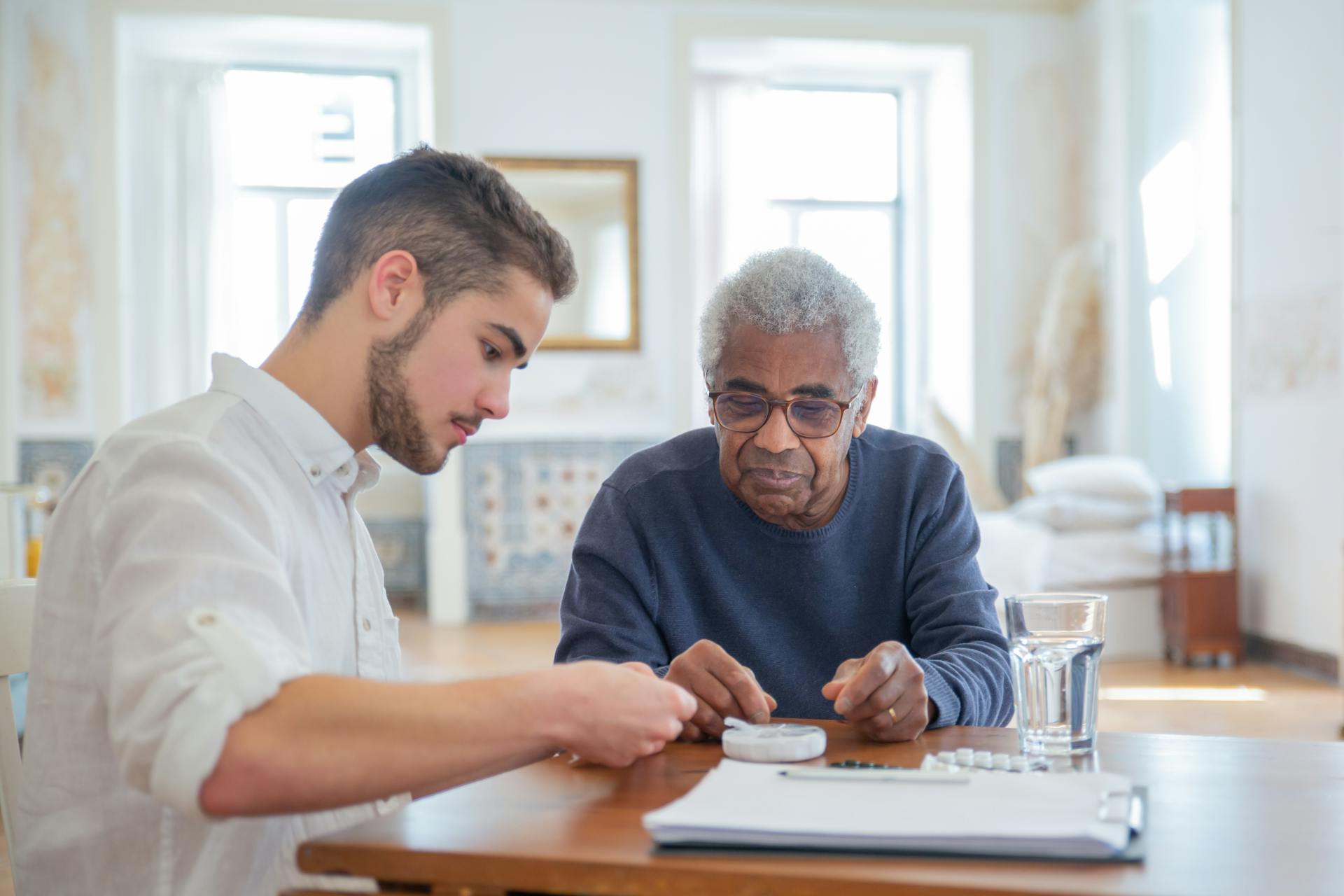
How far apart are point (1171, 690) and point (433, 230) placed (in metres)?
4.36

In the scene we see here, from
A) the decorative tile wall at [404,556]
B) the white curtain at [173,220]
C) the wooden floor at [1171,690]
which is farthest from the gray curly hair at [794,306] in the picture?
the white curtain at [173,220]

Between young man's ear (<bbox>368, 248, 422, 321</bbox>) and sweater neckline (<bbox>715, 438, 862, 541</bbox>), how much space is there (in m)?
0.69

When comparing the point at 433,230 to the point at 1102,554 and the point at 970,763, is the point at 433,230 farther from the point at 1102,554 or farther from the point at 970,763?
the point at 1102,554

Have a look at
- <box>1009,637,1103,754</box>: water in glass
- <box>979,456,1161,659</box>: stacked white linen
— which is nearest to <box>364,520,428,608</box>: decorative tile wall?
<box>979,456,1161,659</box>: stacked white linen

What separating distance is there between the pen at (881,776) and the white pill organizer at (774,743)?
104 mm

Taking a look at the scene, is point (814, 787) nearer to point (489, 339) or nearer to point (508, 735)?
point (508, 735)

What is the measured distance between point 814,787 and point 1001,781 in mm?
149

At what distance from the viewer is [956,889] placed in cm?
81

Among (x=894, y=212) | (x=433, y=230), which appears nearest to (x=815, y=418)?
(x=433, y=230)

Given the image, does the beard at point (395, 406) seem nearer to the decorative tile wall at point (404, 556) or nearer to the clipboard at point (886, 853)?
the clipboard at point (886, 853)

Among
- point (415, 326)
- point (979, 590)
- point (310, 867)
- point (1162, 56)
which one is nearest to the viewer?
point (310, 867)

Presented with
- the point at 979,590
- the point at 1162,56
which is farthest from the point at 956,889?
the point at 1162,56

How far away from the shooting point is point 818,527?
177 centimetres

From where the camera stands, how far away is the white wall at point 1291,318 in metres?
4.90
